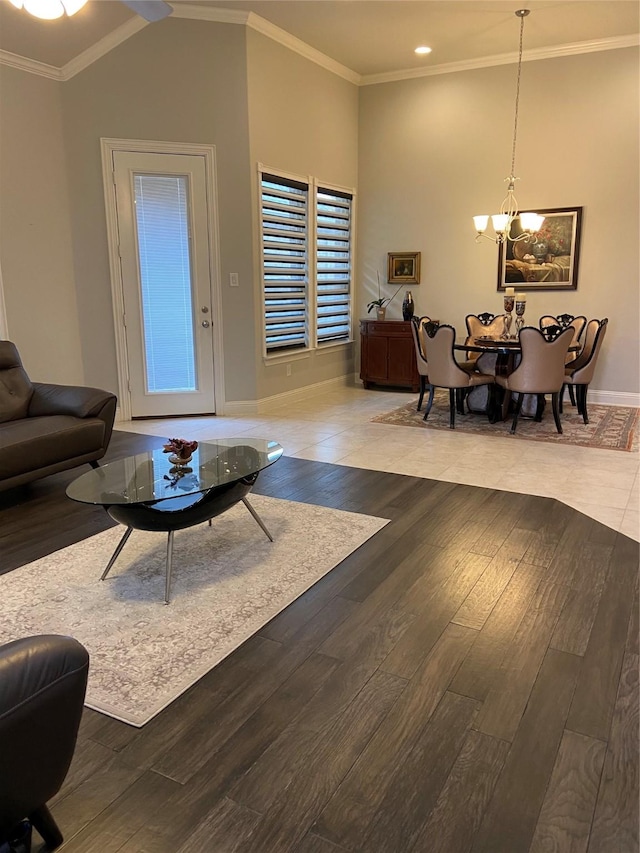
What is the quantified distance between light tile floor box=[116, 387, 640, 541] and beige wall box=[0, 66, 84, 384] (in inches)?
39.1

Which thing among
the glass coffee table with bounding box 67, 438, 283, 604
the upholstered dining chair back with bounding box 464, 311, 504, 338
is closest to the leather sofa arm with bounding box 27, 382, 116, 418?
the glass coffee table with bounding box 67, 438, 283, 604

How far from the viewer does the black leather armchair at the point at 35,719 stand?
4.10 ft

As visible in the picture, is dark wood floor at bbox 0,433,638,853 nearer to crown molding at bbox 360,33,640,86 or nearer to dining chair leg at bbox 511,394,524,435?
dining chair leg at bbox 511,394,524,435

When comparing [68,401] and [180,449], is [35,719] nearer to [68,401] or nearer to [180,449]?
[180,449]

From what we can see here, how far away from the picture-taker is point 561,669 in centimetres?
215

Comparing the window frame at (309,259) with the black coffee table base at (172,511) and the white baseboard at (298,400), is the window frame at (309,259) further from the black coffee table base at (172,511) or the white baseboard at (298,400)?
the black coffee table base at (172,511)

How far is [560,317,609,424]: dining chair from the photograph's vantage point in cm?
566

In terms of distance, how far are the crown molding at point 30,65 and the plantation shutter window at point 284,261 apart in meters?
1.97

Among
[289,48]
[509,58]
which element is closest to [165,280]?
[289,48]

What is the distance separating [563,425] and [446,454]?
1.62 meters

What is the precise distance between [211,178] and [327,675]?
498cm

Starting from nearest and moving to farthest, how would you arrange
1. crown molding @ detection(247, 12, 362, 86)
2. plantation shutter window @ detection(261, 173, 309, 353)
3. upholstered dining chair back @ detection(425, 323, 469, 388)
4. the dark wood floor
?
the dark wood floor, upholstered dining chair back @ detection(425, 323, 469, 388), crown molding @ detection(247, 12, 362, 86), plantation shutter window @ detection(261, 173, 309, 353)

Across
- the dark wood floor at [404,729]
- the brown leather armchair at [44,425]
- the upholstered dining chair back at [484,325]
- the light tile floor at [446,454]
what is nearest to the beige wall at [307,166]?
the upholstered dining chair back at [484,325]

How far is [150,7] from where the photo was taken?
2.71m
